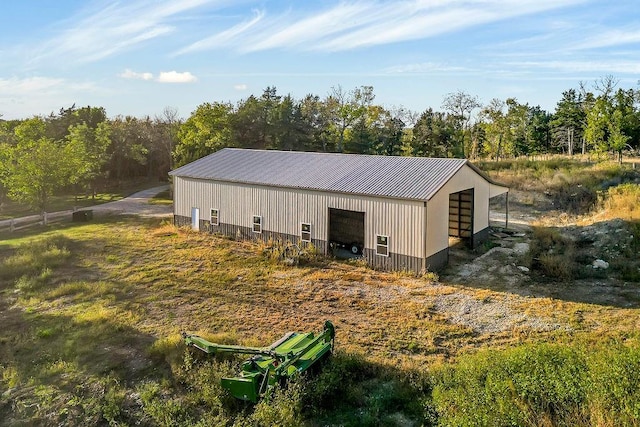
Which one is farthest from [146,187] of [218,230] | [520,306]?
[520,306]

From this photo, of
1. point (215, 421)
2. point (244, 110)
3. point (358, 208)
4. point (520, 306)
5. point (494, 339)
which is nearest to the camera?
point (215, 421)

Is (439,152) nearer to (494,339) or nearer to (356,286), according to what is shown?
(356,286)

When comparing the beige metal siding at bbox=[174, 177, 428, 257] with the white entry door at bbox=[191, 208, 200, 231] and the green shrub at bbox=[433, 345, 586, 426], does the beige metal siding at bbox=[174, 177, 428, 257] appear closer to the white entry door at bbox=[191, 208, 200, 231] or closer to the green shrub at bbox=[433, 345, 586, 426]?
the white entry door at bbox=[191, 208, 200, 231]

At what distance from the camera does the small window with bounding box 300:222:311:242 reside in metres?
20.1

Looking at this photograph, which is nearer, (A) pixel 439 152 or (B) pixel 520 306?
(B) pixel 520 306

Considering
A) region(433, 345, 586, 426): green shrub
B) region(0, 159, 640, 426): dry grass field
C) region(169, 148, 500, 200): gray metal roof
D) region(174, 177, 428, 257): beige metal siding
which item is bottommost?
region(0, 159, 640, 426): dry grass field

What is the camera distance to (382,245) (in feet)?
59.5

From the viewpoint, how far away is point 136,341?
461 inches

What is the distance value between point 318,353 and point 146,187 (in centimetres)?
3851

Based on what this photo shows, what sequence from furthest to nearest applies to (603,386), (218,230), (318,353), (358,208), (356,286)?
(218,230), (358,208), (356,286), (318,353), (603,386)

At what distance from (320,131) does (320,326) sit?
119 feet

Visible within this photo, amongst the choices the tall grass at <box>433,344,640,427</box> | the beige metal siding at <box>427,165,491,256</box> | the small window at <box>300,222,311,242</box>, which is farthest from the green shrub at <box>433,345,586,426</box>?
the small window at <box>300,222,311,242</box>

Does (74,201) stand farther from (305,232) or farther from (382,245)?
(382,245)

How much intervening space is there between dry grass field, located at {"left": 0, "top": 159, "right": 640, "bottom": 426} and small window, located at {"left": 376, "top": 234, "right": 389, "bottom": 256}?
859mm
